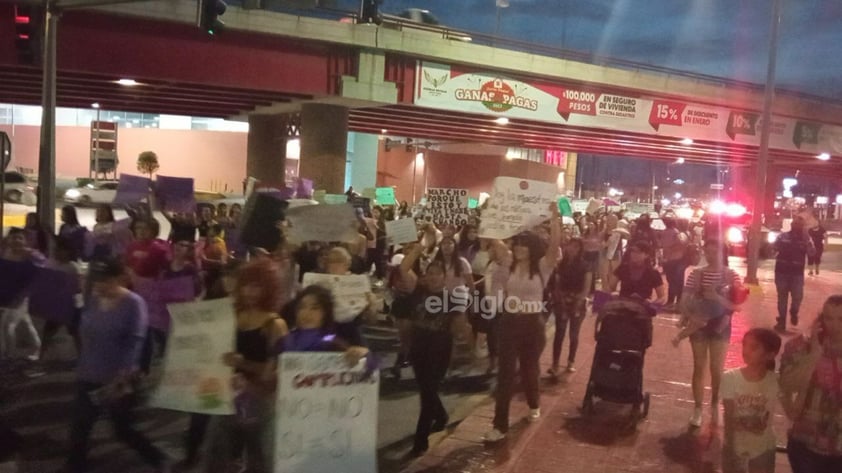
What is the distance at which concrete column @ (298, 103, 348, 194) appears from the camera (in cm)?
2252

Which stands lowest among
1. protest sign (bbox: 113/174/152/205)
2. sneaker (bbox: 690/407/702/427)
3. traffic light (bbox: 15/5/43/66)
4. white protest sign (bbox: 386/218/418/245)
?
sneaker (bbox: 690/407/702/427)

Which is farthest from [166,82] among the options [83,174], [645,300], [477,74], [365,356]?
[83,174]

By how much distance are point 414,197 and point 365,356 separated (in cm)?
5058

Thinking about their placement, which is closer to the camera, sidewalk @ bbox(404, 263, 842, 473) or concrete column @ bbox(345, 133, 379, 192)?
sidewalk @ bbox(404, 263, 842, 473)

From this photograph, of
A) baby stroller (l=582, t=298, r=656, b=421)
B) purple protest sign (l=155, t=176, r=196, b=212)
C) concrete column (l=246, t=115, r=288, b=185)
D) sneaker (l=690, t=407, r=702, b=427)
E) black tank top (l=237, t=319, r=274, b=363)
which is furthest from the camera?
concrete column (l=246, t=115, r=288, b=185)

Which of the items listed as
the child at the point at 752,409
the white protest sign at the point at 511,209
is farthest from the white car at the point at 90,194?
the child at the point at 752,409

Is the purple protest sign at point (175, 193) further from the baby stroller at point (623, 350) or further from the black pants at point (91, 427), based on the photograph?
the baby stroller at point (623, 350)

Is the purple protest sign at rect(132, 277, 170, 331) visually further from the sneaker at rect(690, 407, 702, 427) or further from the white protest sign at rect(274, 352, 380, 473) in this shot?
the sneaker at rect(690, 407, 702, 427)

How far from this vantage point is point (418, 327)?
6301 mm

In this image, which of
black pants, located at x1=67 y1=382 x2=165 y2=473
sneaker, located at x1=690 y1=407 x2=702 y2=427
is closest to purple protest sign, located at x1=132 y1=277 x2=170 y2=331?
black pants, located at x1=67 y1=382 x2=165 y2=473

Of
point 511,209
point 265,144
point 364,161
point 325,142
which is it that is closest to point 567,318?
point 511,209

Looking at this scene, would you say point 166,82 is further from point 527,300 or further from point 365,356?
point 365,356

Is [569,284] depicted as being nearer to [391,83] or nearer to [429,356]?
[429,356]

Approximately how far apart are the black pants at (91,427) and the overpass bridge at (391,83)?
14250mm
